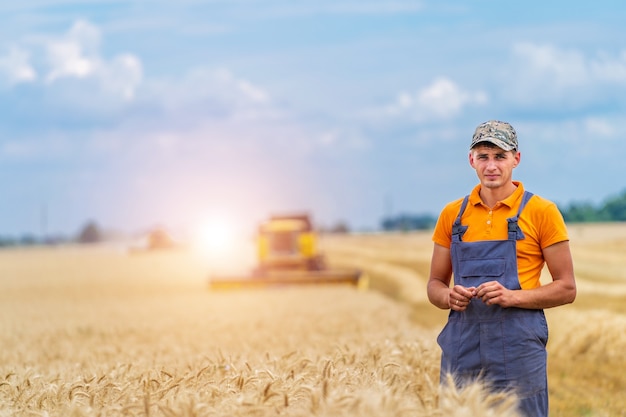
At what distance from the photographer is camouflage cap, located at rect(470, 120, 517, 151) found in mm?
5184

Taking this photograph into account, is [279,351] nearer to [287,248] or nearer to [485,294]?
[485,294]

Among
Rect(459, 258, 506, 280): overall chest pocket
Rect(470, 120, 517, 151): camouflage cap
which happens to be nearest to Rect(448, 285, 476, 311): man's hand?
Rect(459, 258, 506, 280): overall chest pocket

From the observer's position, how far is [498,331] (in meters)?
5.29

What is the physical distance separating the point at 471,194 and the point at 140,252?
7268cm

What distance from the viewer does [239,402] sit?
170 inches

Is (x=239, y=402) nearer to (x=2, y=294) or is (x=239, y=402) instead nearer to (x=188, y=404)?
(x=188, y=404)

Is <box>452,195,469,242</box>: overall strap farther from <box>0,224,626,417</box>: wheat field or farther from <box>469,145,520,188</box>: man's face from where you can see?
<box>0,224,626,417</box>: wheat field

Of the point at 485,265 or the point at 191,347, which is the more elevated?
the point at 485,265

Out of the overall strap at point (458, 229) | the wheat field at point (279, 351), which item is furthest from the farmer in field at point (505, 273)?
the wheat field at point (279, 351)

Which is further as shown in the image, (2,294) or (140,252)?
(140,252)

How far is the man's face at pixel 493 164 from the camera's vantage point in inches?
207

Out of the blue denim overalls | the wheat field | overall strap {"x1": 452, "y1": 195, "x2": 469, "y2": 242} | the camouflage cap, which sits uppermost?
the camouflage cap

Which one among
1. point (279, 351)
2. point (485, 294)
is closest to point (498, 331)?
point (485, 294)

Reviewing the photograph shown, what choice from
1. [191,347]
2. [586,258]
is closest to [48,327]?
[191,347]
